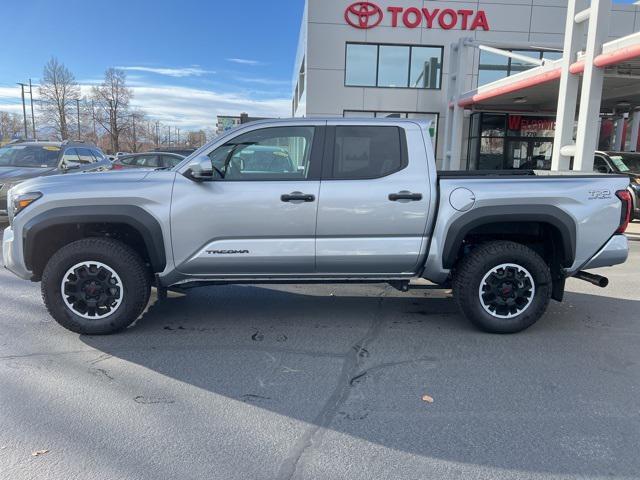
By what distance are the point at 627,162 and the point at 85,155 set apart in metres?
13.0

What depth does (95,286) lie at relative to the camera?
4410 millimetres

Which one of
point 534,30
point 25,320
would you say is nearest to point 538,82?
point 534,30

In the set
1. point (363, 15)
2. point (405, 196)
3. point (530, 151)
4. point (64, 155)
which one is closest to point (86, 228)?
Result: point (405, 196)

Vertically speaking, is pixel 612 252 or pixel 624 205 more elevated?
pixel 624 205

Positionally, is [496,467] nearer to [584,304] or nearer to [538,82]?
[584,304]

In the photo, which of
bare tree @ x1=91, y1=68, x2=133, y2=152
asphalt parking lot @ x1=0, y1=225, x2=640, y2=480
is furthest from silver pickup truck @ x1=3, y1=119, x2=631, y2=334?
bare tree @ x1=91, y1=68, x2=133, y2=152

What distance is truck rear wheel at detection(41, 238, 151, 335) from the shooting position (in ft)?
14.2

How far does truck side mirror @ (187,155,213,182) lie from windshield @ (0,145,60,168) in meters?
8.05

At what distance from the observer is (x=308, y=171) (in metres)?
4.43

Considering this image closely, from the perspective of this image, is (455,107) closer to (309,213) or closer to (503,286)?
(503,286)

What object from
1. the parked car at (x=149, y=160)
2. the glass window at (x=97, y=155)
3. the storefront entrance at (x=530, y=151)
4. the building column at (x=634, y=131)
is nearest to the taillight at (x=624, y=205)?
the glass window at (x=97, y=155)

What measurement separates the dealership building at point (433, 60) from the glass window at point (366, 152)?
49.7 ft

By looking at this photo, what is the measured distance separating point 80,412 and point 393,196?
2.86 metres

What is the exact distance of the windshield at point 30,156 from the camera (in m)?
10.7
